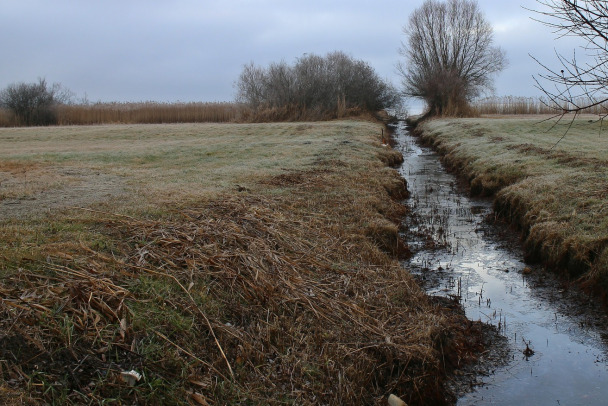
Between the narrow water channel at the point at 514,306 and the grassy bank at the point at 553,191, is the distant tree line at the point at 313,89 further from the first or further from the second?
the narrow water channel at the point at 514,306

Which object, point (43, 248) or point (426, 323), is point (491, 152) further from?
point (43, 248)

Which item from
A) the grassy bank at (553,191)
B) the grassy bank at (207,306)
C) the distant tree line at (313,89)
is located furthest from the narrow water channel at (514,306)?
the distant tree line at (313,89)

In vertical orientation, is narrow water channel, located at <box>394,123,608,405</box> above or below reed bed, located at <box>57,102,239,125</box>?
below

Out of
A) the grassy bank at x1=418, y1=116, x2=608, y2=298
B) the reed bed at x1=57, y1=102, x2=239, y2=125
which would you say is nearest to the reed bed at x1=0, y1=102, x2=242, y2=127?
the reed bed at x1=57, y1=102, x2=239, y2=125

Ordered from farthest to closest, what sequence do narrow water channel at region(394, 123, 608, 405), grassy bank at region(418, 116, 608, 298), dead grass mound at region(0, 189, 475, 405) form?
grassy bank at region(418, 116, 608, 298) < narrow water channel at region(394, 123, 608, 405) < dead grass mound at region(0, 189, 475, 405)

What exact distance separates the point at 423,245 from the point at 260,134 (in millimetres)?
17317

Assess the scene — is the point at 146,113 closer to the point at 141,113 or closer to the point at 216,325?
the point at 141,113

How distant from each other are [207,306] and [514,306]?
11.7 ft

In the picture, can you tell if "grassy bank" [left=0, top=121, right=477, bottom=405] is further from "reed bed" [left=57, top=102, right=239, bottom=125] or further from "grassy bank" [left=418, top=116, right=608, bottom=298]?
"reed bed" [left=57, top=102, right=239, bottom=125]

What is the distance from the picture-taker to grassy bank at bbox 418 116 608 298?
6980 mm

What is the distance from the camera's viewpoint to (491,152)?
15.5 meters

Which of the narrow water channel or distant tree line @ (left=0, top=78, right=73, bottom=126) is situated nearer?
the narrow water channel

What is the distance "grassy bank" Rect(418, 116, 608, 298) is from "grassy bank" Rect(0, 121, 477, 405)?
203 centimetres

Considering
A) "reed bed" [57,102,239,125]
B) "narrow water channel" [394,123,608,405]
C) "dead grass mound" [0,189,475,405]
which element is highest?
"reed bed" [57,102,239,125]
